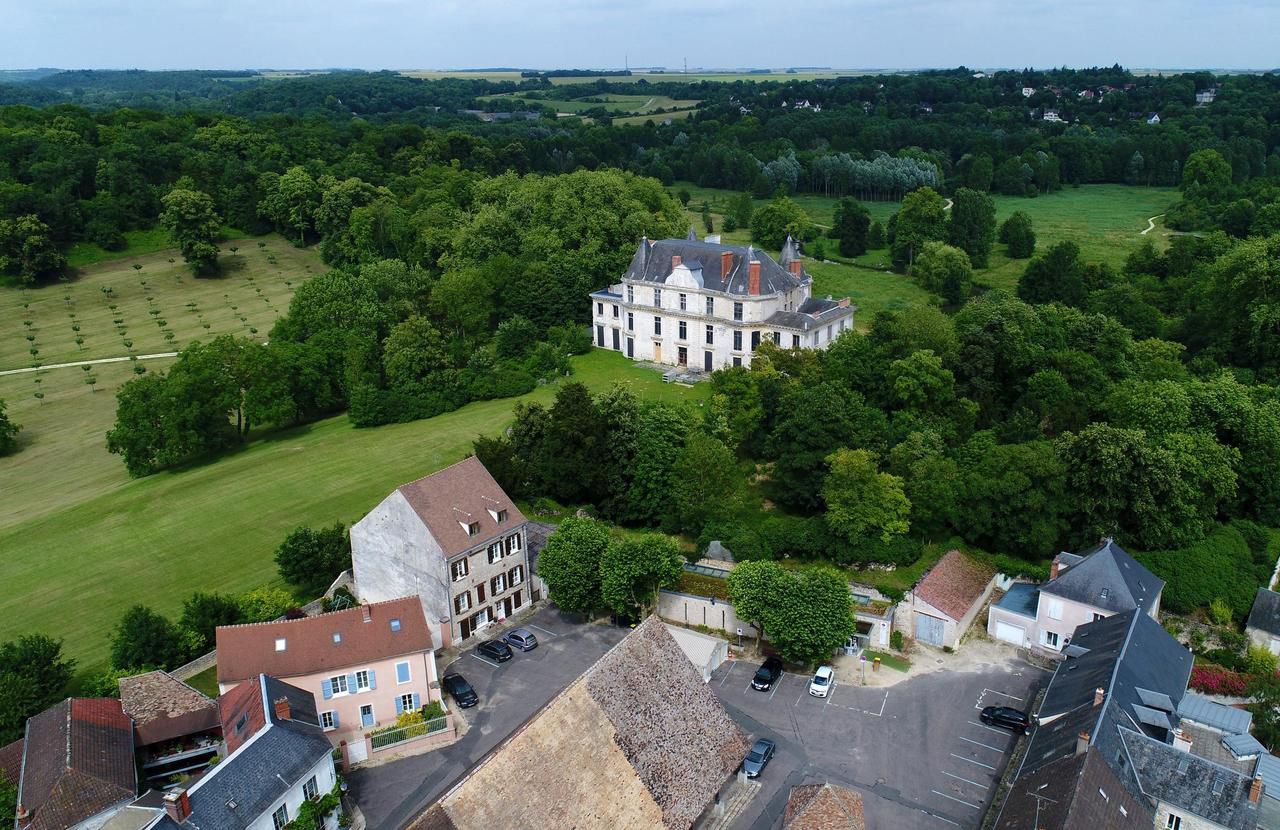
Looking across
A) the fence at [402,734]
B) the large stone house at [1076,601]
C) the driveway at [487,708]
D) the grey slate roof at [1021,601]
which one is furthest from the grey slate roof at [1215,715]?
the fence at [402,734]

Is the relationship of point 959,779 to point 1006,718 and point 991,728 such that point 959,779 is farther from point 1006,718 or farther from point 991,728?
point 1006,718

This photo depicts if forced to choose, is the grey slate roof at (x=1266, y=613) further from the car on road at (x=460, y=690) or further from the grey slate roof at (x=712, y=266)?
the grey slate roof at (x=712, y=266)

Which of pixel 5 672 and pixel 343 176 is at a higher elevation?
pixel 343 176

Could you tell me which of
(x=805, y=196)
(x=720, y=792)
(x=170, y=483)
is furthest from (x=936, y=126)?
(x=720, y=792)

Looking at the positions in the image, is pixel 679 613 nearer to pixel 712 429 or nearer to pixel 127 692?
pixel 712 429

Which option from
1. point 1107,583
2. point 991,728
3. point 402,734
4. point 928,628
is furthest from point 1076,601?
point 402,734

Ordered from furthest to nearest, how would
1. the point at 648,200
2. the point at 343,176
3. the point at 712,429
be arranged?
the point at 343,176, the point at 648,200, the point at 712,429

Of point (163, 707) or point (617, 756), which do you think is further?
point (163, 707)
